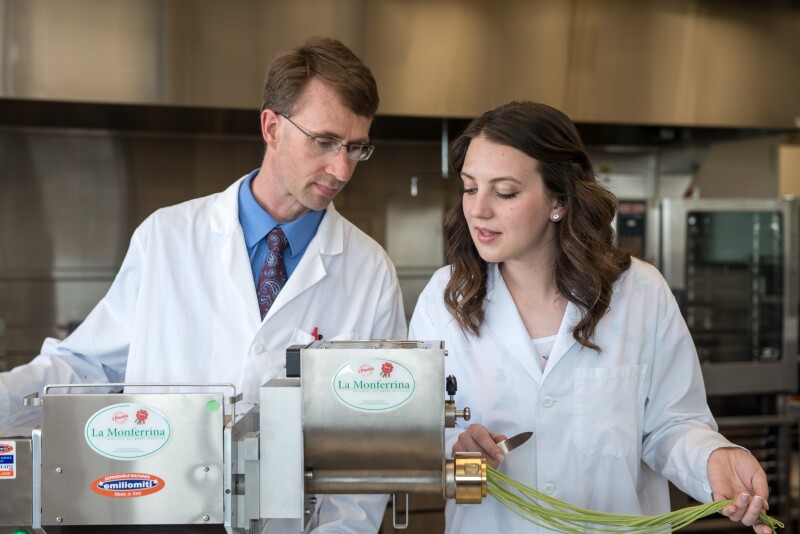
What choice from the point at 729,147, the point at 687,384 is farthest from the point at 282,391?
the point at 729,147

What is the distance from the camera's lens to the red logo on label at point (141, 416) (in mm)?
1072

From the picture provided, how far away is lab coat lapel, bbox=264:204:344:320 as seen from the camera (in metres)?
1.75

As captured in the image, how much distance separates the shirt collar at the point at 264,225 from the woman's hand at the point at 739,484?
96cm

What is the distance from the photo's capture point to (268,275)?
1.80m

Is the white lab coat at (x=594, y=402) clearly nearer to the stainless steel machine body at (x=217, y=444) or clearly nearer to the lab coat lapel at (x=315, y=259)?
the lab coat lapel at (x=315, y=259)

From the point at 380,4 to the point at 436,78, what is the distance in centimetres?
41

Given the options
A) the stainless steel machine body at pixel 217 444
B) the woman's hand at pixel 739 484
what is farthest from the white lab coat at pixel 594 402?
the stainless steel machine body at pixel 217 444

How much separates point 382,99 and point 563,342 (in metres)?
2.23

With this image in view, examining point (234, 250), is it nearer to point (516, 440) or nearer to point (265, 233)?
point (265, 233)

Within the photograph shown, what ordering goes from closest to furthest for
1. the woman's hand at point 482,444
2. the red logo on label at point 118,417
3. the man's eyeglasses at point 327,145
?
the red logo on label at point 118,417, the woman's hand at point 482,444, the man's eyeglasses at point 327,145

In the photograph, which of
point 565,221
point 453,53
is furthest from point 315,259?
point 453,53

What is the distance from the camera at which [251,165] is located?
410 cm

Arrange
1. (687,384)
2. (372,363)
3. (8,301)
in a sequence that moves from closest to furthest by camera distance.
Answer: (372,363) < (687,384) < (8,301)

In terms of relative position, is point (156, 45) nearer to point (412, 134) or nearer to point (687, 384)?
point (412, 134)
